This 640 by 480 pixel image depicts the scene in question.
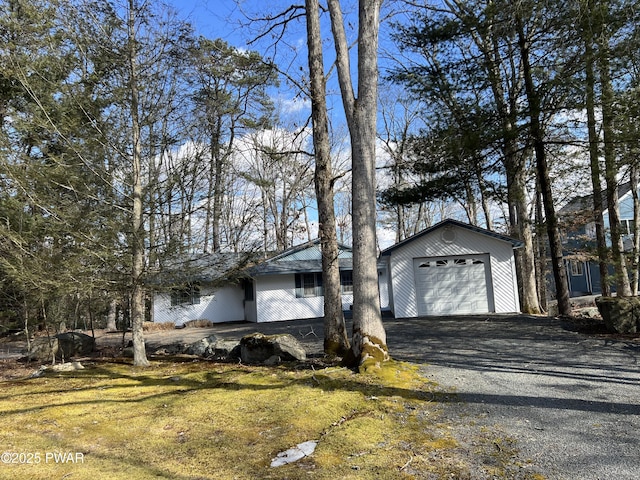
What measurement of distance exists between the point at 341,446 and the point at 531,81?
10716 millimetres

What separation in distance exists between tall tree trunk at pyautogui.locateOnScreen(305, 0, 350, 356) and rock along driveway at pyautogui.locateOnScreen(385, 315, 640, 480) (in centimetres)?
129

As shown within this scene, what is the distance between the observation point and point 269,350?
7910 millimetres

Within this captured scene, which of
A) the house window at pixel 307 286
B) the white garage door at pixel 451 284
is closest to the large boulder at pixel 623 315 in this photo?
the white garage door at pixel 451 284

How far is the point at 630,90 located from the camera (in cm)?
823

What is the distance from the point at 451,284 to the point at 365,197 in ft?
35.1

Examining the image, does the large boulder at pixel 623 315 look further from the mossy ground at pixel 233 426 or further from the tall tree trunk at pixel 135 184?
the tall tree trunk at pixel 135 184

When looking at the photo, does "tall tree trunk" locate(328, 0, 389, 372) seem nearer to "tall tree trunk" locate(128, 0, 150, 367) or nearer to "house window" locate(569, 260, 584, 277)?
"tall tree trunk" locate(128, 0, 150, 367)

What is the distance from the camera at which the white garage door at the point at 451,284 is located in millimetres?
15977

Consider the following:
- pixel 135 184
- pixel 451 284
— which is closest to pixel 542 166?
pixel 451 284

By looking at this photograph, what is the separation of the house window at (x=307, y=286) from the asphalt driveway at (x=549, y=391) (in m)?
11.6

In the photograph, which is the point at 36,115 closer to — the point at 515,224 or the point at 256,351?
the point at 256,351

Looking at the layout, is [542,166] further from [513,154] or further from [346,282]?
[346,282]

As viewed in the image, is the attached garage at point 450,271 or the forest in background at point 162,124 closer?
the forest in background at point 162,124

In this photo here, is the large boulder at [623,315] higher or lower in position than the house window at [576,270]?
lower
